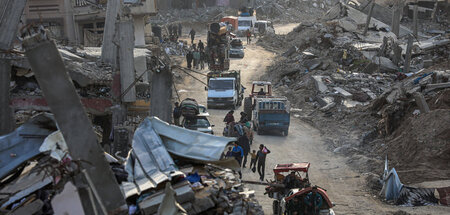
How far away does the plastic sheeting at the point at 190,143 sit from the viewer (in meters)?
10.7

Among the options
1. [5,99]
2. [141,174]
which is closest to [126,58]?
[5,99]

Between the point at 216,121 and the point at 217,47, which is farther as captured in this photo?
the point at 217,47

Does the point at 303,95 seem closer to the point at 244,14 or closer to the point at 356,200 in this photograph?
the point at 356,200

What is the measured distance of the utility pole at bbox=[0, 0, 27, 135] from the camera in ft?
48.8

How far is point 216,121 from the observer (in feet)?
81.5

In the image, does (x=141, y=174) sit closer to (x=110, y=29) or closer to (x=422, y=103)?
(x=110, y=29)

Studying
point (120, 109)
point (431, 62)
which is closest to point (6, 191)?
point (120, 109)

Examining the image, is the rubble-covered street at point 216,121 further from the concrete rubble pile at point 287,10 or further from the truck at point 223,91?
the concrete rubble pile at point 287,10

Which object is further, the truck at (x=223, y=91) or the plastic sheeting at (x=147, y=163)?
the truck at (x=223, y=91)

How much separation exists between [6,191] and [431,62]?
2667 cm

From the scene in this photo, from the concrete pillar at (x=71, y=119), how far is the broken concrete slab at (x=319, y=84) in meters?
20.7

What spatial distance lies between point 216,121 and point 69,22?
495 inches

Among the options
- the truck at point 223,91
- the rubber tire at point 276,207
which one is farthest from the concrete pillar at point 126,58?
the truck at point 223,91

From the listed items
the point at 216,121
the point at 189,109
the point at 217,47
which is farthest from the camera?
the point at 217,47
